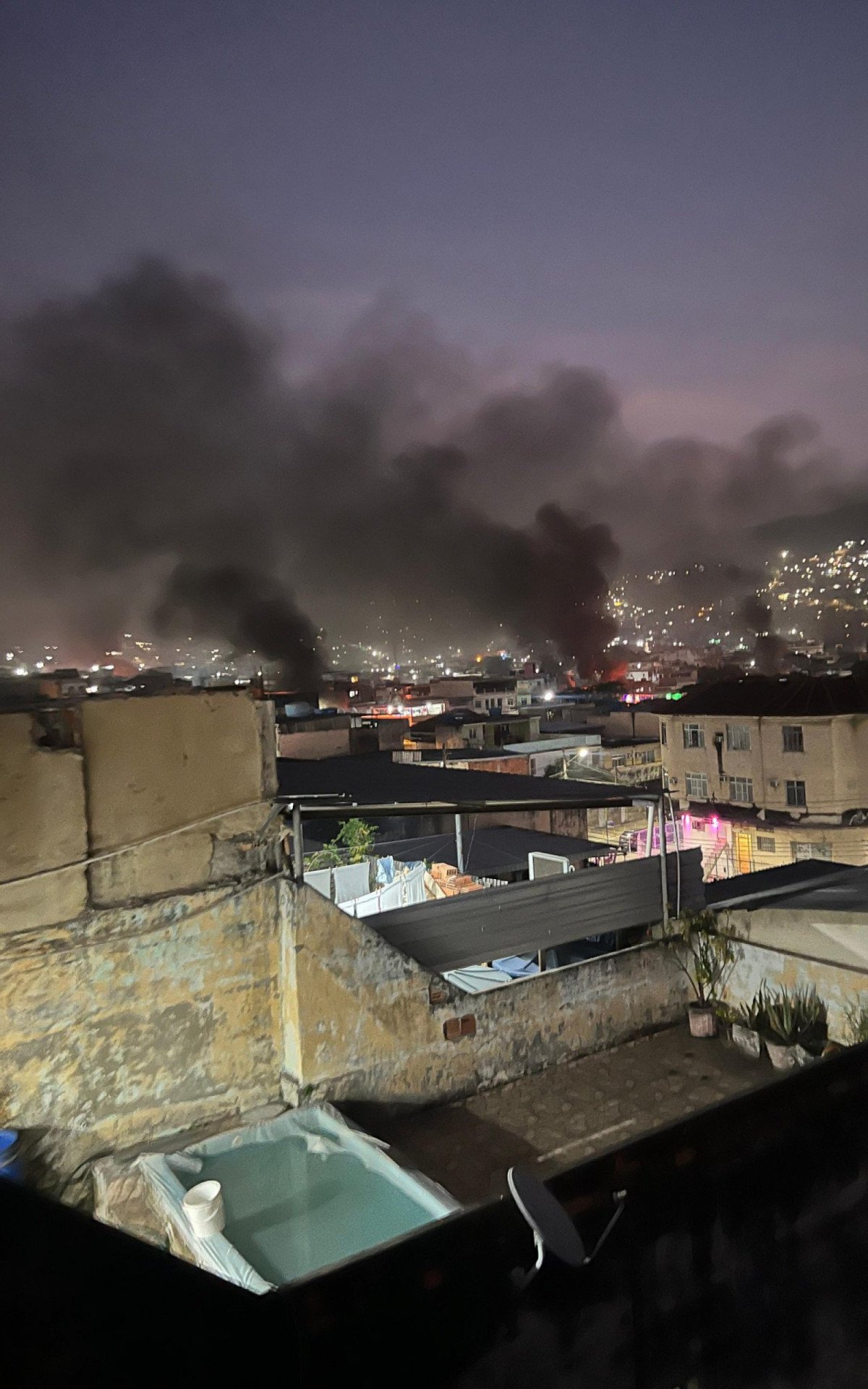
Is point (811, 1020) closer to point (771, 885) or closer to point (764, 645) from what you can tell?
point (771, 885)

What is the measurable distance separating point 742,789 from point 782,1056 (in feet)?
72.0

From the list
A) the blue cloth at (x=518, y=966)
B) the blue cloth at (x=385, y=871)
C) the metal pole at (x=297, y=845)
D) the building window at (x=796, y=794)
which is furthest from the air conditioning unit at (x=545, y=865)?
the building window at (x=796, y=794)

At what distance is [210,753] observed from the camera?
550cm

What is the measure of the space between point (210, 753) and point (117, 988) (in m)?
1.65

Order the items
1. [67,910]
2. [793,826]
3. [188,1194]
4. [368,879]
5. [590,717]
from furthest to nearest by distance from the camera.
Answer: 1. [590,717]
2. [793,826]
3. [368,879]
4. [67,910]
5. [188,1194]

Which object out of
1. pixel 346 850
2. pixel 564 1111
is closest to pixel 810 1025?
pixel 564 1111

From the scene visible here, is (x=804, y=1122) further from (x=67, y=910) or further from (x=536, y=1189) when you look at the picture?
(x=67, y=910)

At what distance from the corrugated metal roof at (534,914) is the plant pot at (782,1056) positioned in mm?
1526

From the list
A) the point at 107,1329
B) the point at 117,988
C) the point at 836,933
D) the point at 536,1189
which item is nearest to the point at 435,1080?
the point at 117,988

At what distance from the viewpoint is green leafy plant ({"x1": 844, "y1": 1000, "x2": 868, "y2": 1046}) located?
6.48 m

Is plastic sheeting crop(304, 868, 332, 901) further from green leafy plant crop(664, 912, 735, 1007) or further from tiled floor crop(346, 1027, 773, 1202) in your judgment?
green leafy plant crop(664, 912, 735, 1007)

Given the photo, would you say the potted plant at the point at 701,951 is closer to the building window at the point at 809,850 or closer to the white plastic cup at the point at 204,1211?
the white plastic cup at the point at 204,1211

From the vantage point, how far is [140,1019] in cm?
520

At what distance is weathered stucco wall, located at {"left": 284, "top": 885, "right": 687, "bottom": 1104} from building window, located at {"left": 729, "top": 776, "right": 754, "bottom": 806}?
2126cm
